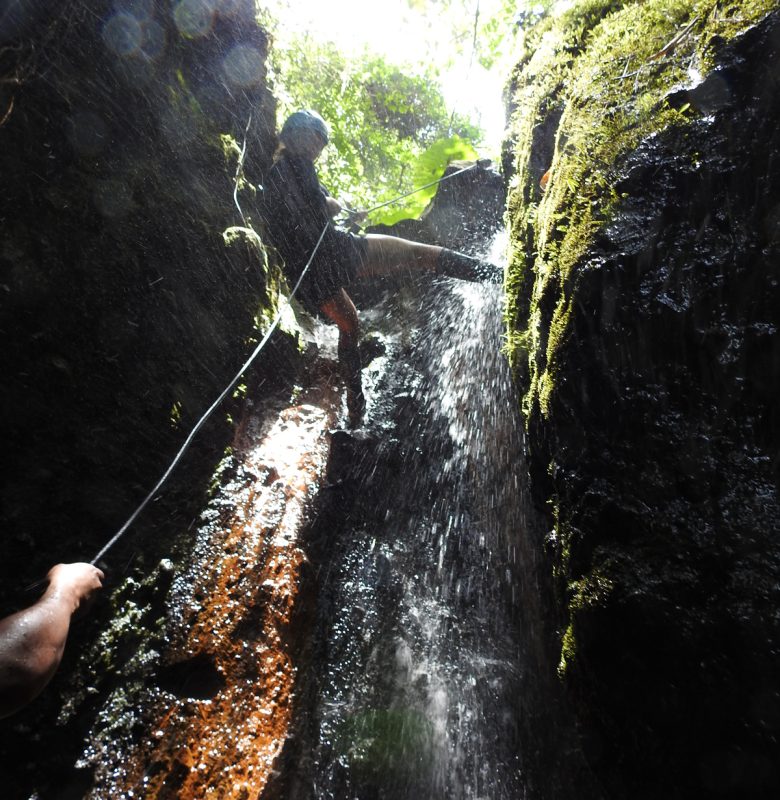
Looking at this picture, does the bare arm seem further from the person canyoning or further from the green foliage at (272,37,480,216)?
the green foliage at (272,37,480,216)

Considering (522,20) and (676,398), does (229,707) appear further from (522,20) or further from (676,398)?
(522,20)

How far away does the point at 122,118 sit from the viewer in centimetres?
286

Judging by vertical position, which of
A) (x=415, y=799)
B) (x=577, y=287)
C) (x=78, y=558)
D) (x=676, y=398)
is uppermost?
(x=577, y=287)

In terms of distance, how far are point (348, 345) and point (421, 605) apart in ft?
9.51

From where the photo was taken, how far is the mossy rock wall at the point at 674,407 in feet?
4.10

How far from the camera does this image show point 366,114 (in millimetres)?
12500

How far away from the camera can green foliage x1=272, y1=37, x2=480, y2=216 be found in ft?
33.4

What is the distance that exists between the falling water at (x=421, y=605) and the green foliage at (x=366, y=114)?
6360mm

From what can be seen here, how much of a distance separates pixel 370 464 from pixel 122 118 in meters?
3.28

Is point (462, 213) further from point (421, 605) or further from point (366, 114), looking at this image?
point (421, 605)

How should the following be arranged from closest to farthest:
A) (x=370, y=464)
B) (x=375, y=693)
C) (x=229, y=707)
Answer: (x=229, y=707) → (x=375, y=693) → (x=370, y=464)

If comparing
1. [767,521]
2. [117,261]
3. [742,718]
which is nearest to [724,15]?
[767,521]

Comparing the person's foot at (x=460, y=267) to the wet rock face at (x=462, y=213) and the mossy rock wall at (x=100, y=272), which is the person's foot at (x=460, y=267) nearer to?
the mossy rock wall at (x=100, y=272)

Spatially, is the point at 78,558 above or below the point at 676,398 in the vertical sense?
below
